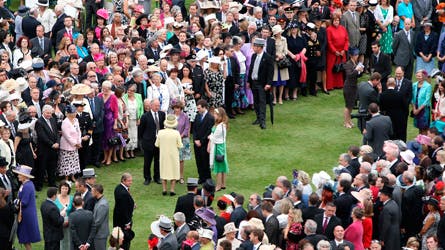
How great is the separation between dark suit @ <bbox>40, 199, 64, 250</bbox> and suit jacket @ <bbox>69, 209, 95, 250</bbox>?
0.25m

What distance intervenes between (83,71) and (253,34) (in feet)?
13.8

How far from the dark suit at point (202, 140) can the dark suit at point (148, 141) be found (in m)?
0.74

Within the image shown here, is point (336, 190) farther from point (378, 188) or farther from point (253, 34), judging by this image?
point (253, 34)

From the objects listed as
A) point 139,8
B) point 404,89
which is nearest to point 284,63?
point 404,89

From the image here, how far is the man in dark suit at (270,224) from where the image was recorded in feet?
56.3

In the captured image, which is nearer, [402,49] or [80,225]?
[80,225]

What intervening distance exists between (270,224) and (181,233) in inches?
51.0

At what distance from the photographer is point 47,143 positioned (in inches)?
817

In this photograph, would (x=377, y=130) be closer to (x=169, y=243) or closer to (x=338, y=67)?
(x=338, y=67)

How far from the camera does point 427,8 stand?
28812 millimetres

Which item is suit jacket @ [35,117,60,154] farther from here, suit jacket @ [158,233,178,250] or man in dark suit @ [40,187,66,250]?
suit jacket @ [158,233,178,250]

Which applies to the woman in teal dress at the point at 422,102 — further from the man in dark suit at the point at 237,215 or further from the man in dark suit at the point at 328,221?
the man in dark suit at the point at 237,215

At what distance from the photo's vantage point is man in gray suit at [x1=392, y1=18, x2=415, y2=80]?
26266 mm

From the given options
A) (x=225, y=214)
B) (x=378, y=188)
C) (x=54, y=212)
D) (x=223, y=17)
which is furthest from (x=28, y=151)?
(x=223, y=17)
